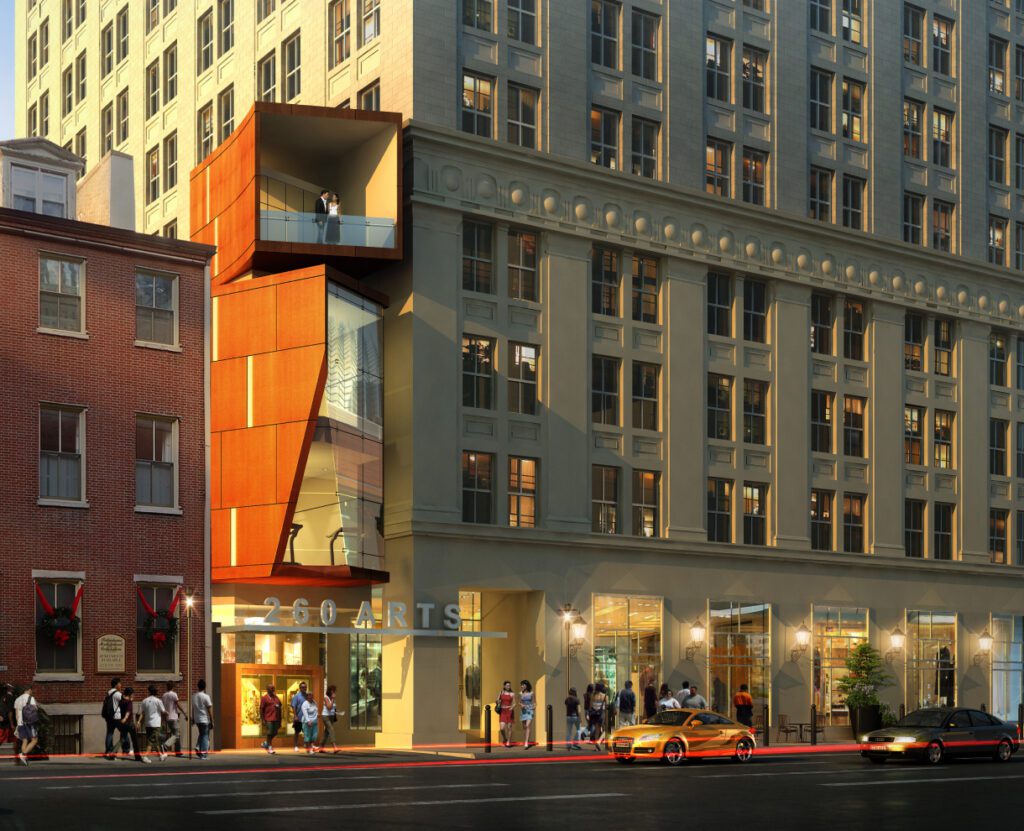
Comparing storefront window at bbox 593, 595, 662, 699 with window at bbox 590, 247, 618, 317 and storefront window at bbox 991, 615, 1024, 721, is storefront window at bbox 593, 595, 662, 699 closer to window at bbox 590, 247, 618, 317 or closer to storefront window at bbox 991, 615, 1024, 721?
window at bbox 590, 247, 618, 317

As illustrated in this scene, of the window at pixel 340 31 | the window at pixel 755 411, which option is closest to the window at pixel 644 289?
the window at pixel 755 411

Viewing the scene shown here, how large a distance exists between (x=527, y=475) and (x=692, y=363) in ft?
25.8

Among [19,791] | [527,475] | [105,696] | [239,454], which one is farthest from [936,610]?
[19,791]

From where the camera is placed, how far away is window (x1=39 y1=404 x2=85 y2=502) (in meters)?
39.7

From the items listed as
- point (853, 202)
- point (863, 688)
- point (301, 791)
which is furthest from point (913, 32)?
point (301, 791)

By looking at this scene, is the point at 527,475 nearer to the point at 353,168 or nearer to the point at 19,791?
the point at 353,168

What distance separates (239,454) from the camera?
147 ft

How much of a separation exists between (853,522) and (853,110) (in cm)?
1566

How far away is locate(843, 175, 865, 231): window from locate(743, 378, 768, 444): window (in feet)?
25.5

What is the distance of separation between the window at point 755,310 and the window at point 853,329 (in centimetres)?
387

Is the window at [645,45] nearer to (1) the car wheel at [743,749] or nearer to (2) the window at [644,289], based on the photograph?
(2) the window at [644,289]

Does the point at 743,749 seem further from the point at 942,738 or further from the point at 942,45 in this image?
the point at 942,45

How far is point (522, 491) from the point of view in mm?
49875

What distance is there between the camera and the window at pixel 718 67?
185 ft
